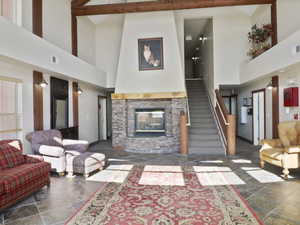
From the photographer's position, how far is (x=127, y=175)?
4215 mm

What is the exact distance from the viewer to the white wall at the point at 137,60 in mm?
6926

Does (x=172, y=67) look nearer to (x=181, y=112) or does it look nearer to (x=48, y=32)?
(x=181, y=112)

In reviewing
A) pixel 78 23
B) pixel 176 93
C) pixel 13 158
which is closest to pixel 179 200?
pixel 13 158

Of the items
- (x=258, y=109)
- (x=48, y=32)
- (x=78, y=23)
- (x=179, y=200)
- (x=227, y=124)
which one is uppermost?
(x=78, y=23)

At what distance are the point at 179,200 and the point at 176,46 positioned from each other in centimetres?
547

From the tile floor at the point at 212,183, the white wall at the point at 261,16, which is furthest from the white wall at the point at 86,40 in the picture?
the white wall at the point at 261,16

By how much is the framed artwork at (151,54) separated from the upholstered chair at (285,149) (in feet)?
→ 13.6

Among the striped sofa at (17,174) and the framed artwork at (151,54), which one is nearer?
the striped sofa at (17,174)

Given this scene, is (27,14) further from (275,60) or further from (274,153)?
(274,153)

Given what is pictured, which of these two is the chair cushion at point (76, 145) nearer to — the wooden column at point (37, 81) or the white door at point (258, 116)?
the wooden column at point (37, 81)

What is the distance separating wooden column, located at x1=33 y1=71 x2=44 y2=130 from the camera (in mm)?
4809

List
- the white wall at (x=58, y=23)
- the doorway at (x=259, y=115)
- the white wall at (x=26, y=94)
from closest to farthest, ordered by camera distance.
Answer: the white wall at (x=26, y=94), the white wall at (x=58, y=23), the doorway at (x=259, y=115)

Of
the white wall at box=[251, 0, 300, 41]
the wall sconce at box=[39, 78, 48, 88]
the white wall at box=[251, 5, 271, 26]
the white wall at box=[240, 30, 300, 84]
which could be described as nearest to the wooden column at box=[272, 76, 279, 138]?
the white wall at box=[240, 30, 300, 84]

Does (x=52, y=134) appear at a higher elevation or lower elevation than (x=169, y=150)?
higher
